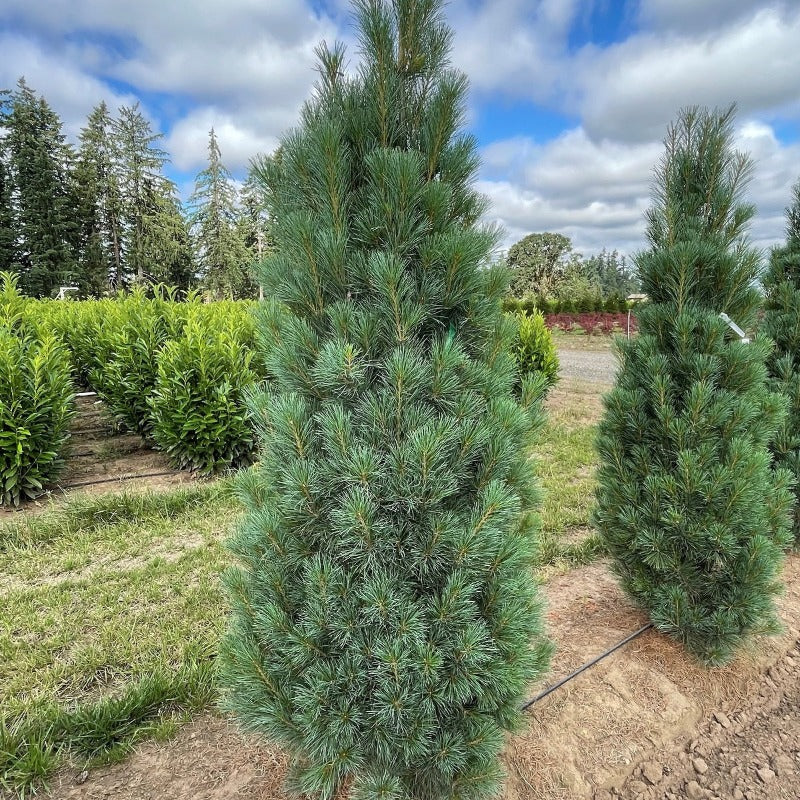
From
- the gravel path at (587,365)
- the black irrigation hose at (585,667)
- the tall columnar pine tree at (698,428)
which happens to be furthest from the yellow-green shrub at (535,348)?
the black irrigation hose at (585,667)

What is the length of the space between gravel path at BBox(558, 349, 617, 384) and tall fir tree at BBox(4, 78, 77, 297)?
27.9 meters

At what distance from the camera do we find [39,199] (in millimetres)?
29250

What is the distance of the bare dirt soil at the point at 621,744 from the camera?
5.78ft

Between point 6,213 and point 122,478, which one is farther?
point 6,213

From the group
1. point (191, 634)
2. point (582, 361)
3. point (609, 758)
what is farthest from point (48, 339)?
point (582, 361)

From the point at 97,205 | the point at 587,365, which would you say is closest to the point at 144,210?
the point at 97,205

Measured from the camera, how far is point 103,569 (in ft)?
10.8

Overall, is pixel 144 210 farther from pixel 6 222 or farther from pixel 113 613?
pixel 113 613

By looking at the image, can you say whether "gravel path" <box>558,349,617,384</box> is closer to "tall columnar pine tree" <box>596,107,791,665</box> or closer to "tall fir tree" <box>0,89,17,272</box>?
"tall columnar pine tree" <box>596,107,791,665</box>

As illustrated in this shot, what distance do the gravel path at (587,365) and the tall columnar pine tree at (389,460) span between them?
9544 millimetres

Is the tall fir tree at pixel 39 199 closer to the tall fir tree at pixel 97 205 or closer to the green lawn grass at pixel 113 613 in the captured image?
the tall fir tree at pixel 97 205

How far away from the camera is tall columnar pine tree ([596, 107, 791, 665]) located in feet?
7.18

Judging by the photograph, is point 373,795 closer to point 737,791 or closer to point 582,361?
point 737,791

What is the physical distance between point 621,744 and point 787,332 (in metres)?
3.01
